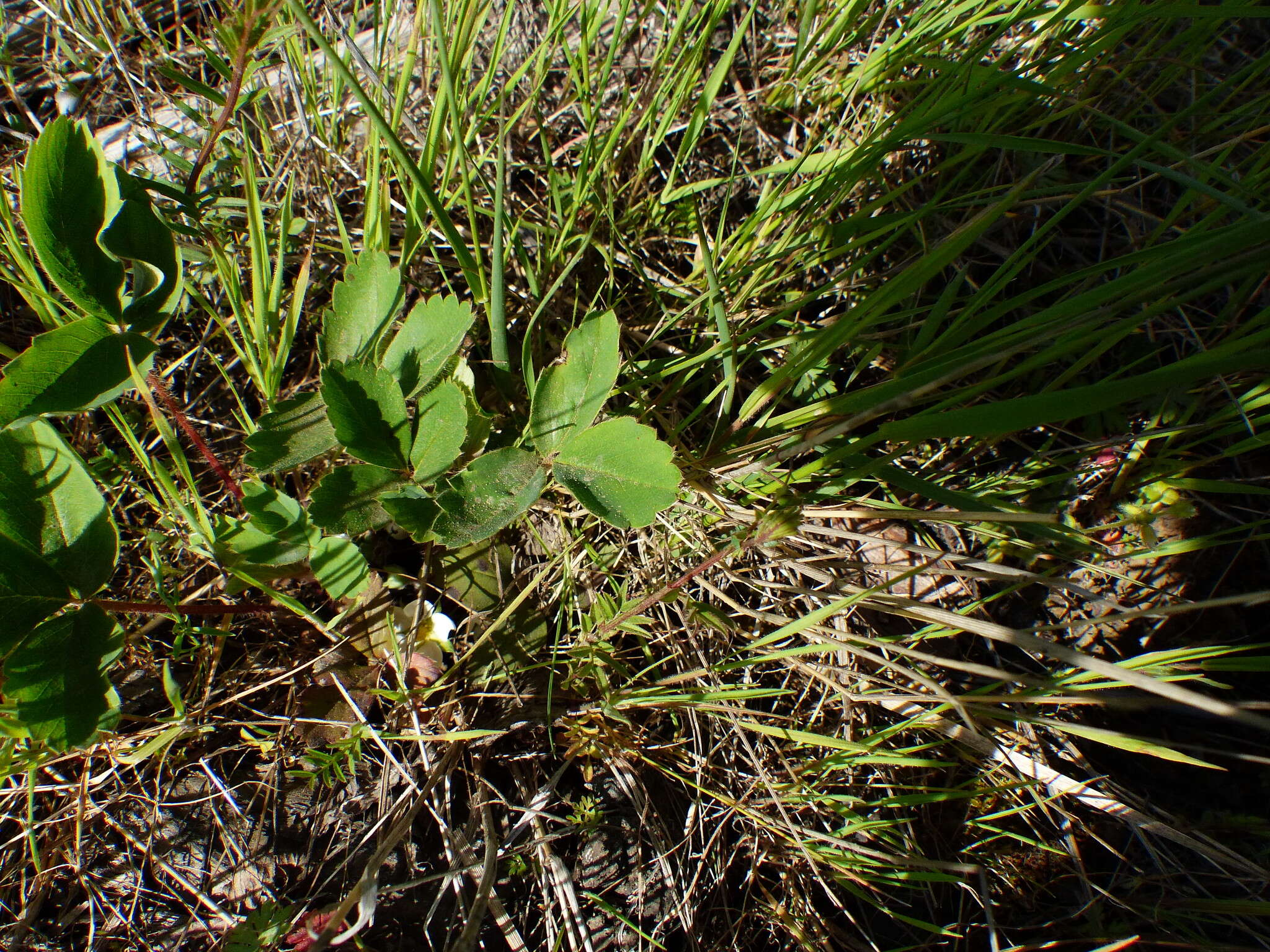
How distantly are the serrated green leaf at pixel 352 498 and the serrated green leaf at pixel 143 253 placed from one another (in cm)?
44

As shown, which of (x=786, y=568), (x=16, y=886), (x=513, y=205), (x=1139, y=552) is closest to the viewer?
(x=16, y=886)

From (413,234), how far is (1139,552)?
1.61 metres

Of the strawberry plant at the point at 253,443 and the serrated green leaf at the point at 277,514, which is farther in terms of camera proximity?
the serrated green leaf at the point at 277,514

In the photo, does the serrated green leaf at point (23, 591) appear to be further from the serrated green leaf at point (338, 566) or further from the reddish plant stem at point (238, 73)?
the reddish plant stem at point (238, 73)

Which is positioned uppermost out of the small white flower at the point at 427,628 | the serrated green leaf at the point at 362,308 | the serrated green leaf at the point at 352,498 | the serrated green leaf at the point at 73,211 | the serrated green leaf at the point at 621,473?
the serrated green leaf at the point at 73,211

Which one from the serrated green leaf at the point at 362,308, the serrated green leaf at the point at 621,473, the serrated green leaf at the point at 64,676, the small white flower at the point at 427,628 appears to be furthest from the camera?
the small white flower at the point at 427,628

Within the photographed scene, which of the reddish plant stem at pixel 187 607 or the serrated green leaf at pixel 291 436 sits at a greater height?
the serrated green leaf at pixel 291 436

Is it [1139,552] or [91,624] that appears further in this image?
[1139,552]

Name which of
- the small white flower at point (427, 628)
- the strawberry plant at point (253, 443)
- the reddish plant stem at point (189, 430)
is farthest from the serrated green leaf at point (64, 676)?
the small white flower at point (427, 628)

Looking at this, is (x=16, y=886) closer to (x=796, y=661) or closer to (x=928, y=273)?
(x=796, y=661)

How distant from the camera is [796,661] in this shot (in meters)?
1.47

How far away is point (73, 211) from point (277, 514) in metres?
0.59

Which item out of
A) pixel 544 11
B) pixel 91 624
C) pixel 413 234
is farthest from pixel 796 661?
pixel 544 11

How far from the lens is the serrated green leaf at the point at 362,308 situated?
132cm
